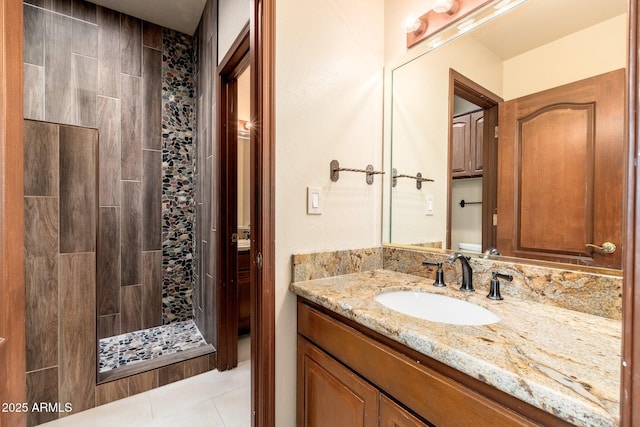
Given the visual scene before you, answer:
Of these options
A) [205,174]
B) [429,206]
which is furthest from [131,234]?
[429,206]

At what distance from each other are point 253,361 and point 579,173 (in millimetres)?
1417

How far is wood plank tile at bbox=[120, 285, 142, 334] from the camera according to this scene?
2.43 metres

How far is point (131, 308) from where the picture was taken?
8.07ft

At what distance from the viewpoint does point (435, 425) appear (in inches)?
26.1

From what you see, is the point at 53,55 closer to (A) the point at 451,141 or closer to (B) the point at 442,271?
(A) the point at 451,141

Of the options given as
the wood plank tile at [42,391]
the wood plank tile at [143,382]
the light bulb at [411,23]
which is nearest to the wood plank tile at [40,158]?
the wood plank tile at [42,391]

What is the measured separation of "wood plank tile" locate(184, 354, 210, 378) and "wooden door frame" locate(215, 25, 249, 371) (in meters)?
0.09

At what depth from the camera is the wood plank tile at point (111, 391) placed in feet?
5.43

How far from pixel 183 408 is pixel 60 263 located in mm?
1092

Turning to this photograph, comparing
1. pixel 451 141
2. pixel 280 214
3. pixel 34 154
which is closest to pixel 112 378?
pixel 34 154

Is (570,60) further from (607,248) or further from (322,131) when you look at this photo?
(322,131)

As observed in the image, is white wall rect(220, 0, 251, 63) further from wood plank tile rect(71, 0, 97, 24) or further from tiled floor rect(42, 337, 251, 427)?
tiled floor rect(42, 337, 251, 427)

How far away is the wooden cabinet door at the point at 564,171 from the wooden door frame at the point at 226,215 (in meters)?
1.68

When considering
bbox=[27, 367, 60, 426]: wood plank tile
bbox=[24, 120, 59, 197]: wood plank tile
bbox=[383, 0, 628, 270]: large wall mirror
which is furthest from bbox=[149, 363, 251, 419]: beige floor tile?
bbox=[383, 0, 628, 270]: large wall mirror
